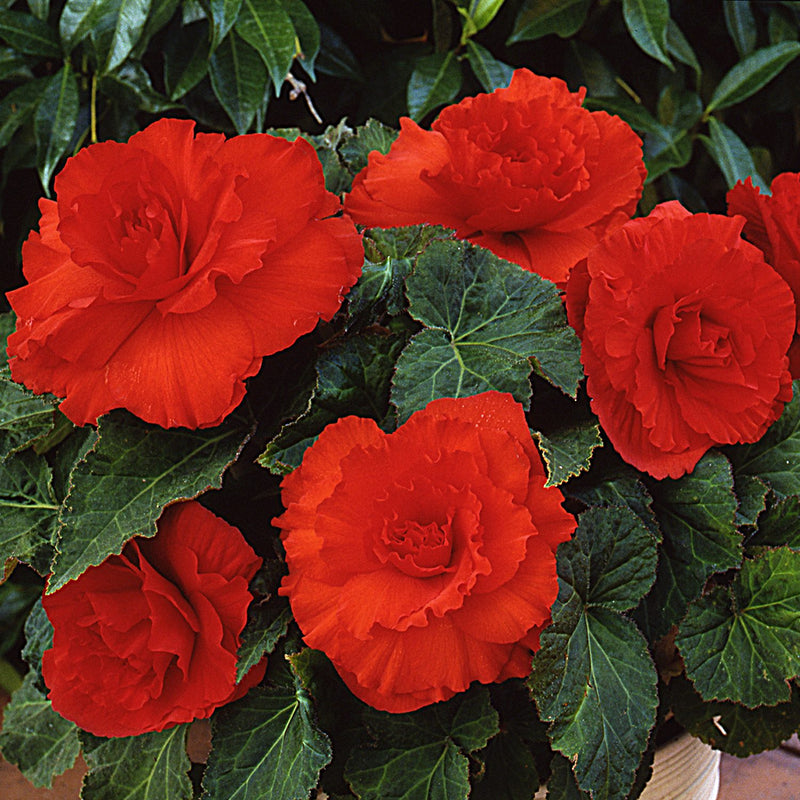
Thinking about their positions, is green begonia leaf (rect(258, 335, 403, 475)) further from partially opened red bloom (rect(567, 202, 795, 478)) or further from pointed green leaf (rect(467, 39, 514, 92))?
pointed green leaf (rect(467, 39, 514, 92))

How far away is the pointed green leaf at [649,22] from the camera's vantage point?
915mm

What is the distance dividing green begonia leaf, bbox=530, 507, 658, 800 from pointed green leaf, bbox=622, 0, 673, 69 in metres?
0.68

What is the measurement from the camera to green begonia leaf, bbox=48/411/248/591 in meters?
0.37

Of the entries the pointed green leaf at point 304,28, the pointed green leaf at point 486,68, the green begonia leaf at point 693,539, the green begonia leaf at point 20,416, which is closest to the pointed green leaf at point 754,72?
the pointed green leaf at point 486,68

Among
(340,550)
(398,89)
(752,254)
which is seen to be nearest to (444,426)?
(340,550)

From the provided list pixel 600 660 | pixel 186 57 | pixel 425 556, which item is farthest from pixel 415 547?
pixel 186 57

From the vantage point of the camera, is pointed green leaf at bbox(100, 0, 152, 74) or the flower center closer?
the flower center

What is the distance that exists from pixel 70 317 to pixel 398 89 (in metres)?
0.74

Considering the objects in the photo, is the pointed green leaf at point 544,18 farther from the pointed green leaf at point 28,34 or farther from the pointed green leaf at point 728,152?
the pointed green leaf at point 28,34

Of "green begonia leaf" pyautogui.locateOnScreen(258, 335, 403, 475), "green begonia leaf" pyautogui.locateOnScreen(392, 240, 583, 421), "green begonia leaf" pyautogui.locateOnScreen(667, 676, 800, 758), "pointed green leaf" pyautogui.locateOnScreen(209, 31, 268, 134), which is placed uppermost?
"green begonia leaf" pyautogui.locateOnScreen(392, 240, 583, 421)

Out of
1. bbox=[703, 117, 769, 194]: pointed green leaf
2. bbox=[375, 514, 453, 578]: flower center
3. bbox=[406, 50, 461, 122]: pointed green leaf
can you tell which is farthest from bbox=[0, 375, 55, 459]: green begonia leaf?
bbox=[703, 117, 769, 194]: pointed green leaf

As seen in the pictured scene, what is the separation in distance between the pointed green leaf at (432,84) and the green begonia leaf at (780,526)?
0.62 m

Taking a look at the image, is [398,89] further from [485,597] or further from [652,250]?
[485,597]

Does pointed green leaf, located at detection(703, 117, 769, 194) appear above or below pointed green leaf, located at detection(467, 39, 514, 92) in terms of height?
below
